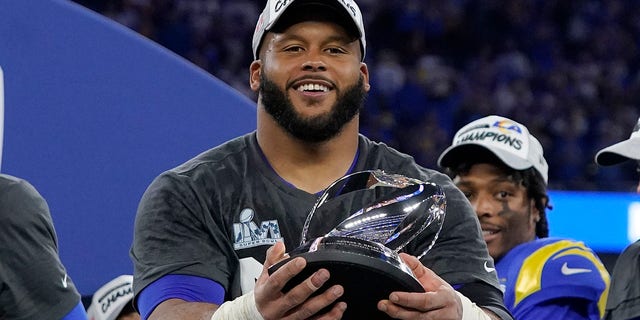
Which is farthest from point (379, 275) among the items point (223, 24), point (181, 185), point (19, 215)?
point (223, 24)

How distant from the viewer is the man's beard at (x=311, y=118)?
7.13 ft

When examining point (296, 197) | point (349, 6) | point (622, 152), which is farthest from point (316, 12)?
point (622, 152)

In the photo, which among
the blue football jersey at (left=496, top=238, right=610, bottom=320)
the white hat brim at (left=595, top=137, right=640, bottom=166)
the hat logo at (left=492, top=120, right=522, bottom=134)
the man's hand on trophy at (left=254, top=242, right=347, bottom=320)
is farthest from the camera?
the hat logo at (left=492, top=120, right=522, bottom=134)

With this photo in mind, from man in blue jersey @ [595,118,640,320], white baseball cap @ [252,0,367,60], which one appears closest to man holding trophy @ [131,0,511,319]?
white baseball cap @ [252,0,367,60]

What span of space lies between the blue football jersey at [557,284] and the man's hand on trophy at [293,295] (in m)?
1.58

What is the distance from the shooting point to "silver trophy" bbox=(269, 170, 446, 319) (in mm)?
1635

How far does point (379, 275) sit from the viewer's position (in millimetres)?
1643

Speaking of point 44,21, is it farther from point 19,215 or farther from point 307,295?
point 307,295

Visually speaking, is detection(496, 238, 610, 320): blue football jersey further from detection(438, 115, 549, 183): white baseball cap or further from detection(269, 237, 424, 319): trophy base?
detection(269, 237, 424, 319): trophy base

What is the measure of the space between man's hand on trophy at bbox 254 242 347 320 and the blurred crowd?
7.39 metres

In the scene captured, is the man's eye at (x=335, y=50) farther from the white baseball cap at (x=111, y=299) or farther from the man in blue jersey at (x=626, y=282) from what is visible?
the white baseball cap at (x=111, y=299)

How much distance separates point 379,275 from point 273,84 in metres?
0.66

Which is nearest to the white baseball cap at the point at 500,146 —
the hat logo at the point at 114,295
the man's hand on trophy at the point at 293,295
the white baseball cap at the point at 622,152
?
the white baseball cap at the point at 622,152

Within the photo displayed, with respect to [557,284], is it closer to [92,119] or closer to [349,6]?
[349,6]
